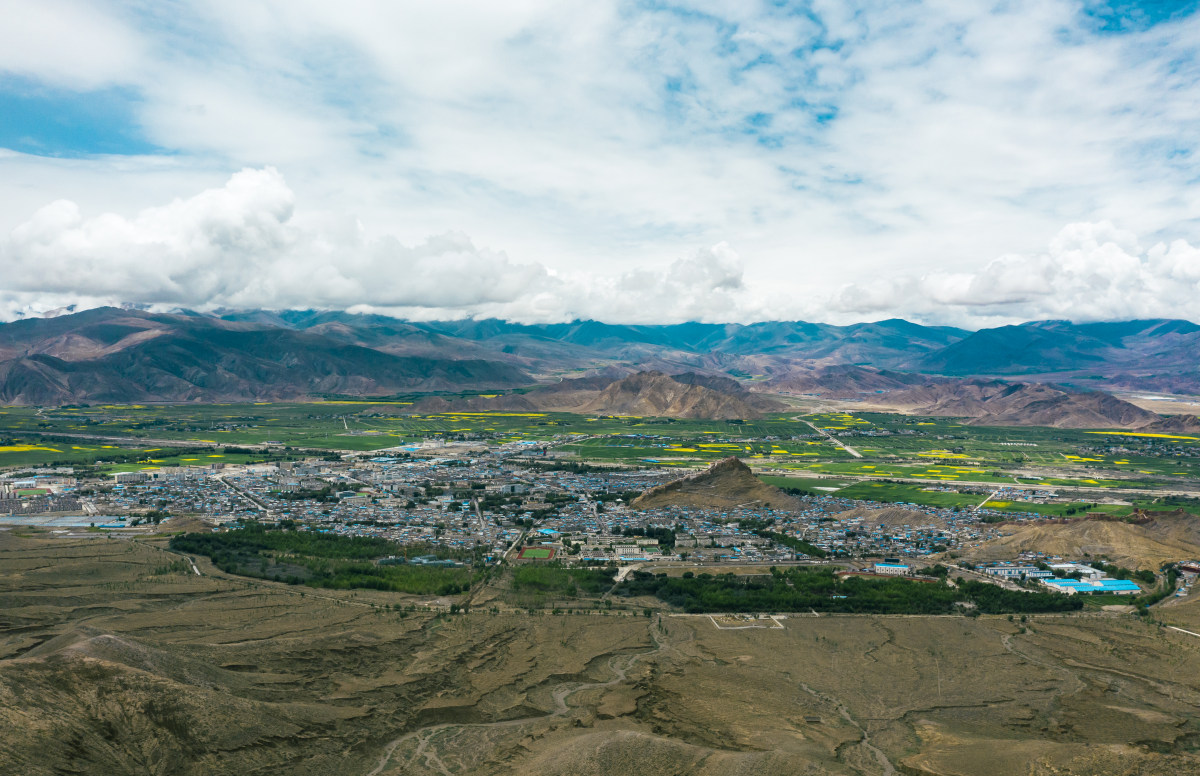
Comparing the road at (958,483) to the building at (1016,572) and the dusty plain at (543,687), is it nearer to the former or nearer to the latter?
the building at (1016,572)

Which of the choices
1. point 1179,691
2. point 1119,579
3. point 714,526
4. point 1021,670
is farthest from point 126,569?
point 1119,579

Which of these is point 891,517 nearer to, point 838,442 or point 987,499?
point 987,499

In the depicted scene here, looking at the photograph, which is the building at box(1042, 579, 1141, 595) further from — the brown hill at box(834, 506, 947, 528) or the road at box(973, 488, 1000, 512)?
the road at box(973, 488, 1000, 512)

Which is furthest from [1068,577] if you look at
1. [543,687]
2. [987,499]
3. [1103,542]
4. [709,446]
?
[709,446]

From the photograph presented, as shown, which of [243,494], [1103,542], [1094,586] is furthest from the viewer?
[243,494]

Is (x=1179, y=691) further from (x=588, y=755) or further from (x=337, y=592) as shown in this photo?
(x=337, y=592)

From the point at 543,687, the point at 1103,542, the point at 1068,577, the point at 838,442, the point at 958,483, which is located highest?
the point at 838,442
